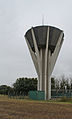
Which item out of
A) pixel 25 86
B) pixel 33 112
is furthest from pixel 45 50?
pixel 33 112

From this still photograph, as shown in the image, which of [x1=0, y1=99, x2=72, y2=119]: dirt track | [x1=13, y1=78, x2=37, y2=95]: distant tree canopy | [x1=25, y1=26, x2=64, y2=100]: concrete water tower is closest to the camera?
[x1=0, y1=99, x2=72, y2=119]: dirt track

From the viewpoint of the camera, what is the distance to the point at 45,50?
4250cm

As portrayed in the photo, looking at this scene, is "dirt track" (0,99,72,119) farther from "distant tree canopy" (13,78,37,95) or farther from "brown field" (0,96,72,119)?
"distant tree canopy" (13,78,37,95)

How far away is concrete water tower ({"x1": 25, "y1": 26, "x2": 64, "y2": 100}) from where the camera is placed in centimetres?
4144

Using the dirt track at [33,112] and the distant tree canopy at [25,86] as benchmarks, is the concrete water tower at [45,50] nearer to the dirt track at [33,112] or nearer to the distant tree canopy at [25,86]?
the distant tree canopy at [25,86]

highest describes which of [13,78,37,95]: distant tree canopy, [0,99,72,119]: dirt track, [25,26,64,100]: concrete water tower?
[25,26,64,100]: concrete water tower

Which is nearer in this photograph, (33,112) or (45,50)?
(33,112)

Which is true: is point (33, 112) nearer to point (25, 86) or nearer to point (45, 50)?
point (45, 50)

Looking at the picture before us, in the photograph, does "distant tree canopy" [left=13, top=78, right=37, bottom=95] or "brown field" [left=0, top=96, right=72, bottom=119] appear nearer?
"brown field" [left=0, top=96, right=72, bottom=119]

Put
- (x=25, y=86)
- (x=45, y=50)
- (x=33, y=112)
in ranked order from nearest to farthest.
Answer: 1. (x=33, y=112)
2. (x=45, y=50)
3. (x=25, y=86)

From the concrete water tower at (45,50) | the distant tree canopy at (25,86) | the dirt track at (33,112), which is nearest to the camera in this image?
the dirt track at (33,112)

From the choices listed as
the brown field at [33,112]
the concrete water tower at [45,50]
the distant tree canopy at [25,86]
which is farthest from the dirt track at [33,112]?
the distant tree canopy at [25,86]

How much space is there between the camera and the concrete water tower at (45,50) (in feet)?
136

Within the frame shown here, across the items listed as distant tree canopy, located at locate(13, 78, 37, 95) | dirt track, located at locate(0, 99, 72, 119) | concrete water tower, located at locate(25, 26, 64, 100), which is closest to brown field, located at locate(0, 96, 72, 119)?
dirt track, located at locate(0, 99, 72, 119)
